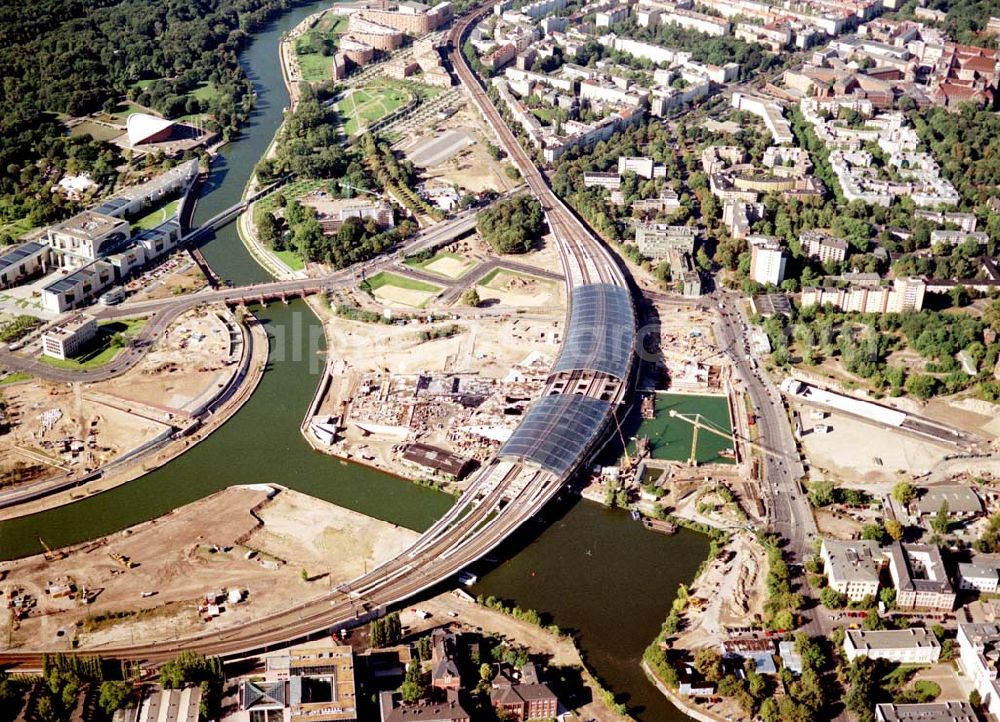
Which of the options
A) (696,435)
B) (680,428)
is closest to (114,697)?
(696,435)

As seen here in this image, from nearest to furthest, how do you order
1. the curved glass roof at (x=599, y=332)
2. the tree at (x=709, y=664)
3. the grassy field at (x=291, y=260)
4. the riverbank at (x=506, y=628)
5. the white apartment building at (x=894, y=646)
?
the tree at (x=709, y=664) < the white apartment building at (x=894, y=646) < the riverbank at (x=506, y=628) < the curved glass roof at (x=599, y=332) < the grassy field at (x=291, y=260)

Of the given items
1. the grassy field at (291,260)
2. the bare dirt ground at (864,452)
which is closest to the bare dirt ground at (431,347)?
the grassy field at (291,260)

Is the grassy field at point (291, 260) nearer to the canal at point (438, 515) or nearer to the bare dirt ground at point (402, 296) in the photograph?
the bare dirt ground at point (402, 296)

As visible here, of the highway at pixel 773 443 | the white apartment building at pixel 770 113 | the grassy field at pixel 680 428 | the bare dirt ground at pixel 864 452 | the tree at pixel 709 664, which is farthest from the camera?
the white apartment building at pixel 770 113

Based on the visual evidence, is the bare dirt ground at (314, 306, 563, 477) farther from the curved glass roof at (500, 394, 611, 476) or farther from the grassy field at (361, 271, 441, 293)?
the curved glass roof at (500, 394, 611, 476)

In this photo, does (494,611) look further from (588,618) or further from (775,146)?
(775,146)

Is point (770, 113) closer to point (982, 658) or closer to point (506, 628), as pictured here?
point (982, 658)
